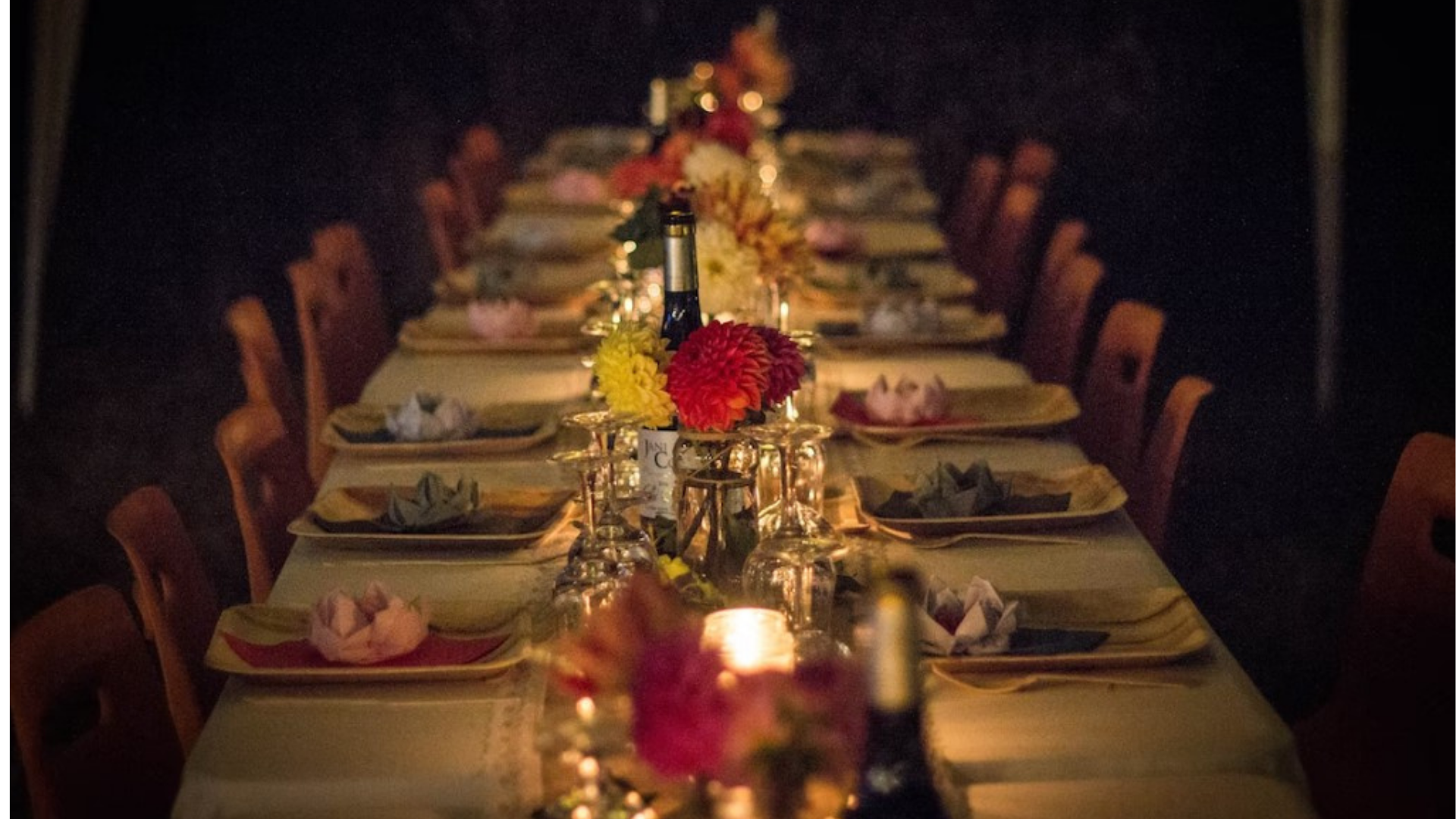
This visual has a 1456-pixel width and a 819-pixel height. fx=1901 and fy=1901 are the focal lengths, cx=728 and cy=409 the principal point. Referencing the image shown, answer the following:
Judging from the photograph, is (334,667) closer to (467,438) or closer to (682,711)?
(682,711)

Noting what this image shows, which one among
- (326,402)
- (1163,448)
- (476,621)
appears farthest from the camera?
(326,402)

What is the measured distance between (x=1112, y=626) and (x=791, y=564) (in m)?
0.39

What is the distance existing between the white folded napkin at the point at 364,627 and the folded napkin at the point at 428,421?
100 cm

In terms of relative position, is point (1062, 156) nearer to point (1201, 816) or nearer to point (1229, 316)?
point (1229, 316)

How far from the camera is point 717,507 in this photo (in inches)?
92.8

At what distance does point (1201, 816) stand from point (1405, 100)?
685 cm

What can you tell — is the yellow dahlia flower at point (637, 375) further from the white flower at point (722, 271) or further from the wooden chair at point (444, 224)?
the wooden chair at point (444, 224)

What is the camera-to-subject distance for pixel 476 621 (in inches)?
90.7

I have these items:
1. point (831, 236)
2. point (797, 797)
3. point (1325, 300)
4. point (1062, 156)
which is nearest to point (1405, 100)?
point (1325, 300)

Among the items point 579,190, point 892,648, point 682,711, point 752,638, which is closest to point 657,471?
point 752,638

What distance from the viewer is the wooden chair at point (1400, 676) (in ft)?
8.52

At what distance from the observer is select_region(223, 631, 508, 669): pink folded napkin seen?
7.07 feet

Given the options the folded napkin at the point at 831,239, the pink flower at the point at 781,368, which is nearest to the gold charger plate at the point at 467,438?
the pink flower at the point at 781,368

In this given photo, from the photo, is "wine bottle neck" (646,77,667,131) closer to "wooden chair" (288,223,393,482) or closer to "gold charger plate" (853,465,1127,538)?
"wooden chair" (288,223,393,482)
